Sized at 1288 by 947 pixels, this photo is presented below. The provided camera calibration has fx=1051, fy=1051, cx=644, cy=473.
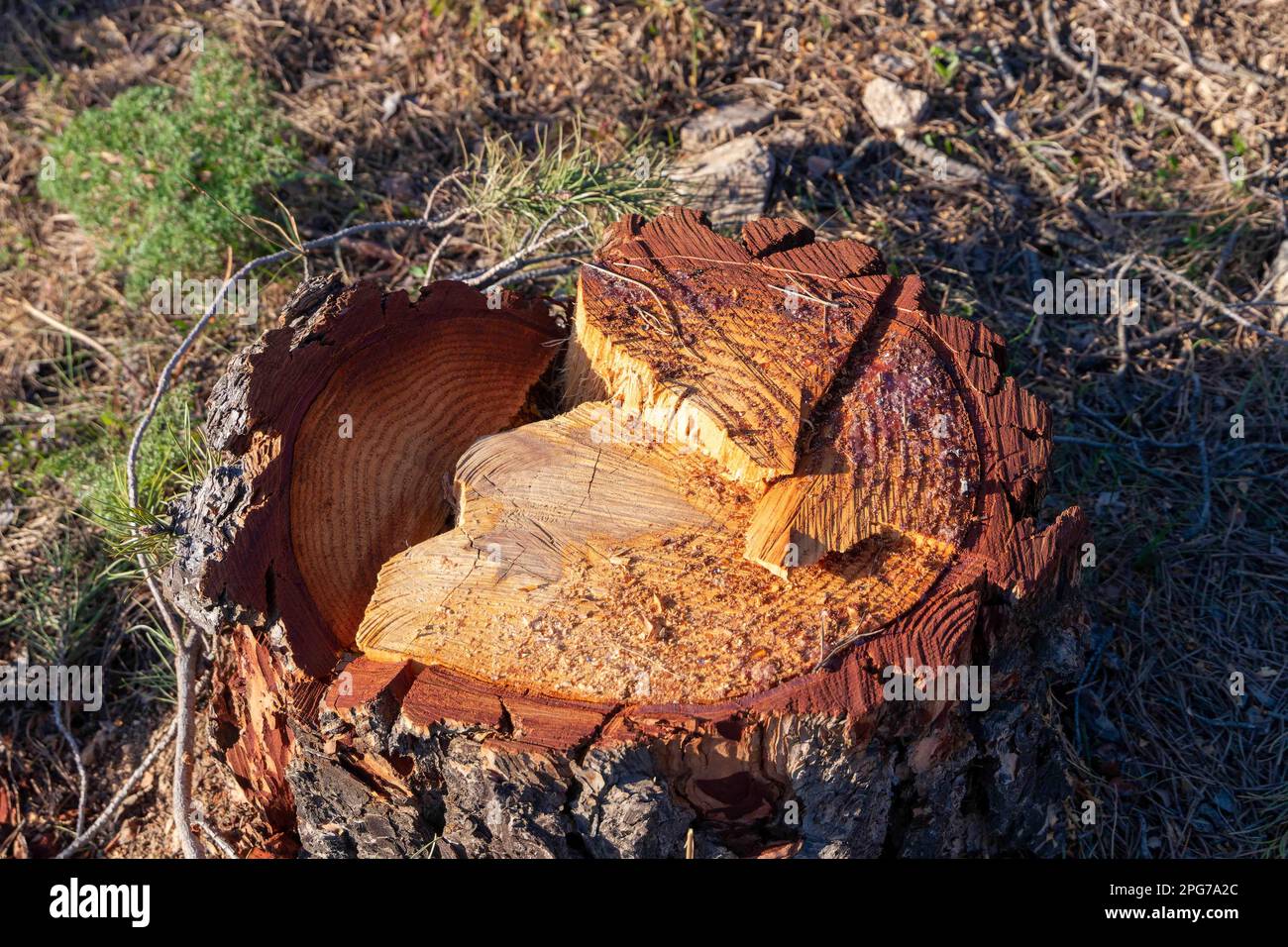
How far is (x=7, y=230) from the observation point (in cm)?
420

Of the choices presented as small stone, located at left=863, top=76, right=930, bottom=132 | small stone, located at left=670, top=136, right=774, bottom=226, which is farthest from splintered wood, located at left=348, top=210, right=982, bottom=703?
small stone, located at left=863, top=76, right=930, bottom=132

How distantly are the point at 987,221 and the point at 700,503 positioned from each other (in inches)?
85.3

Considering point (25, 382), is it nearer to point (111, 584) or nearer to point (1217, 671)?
point (111, 584)

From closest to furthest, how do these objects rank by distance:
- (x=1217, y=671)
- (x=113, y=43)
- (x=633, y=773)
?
1. (x=633, y=773)
2. (x=1217, y=671)
3. (x=113, y=43)

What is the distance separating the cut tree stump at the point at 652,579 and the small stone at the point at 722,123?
159 cm

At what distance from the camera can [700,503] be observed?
216cm

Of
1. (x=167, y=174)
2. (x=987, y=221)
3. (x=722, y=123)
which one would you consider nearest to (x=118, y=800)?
(x=167, y=174)

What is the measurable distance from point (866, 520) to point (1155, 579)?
1.47 metres

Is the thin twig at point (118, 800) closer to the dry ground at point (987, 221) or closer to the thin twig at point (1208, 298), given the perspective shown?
the dry ground at point (987, 221)

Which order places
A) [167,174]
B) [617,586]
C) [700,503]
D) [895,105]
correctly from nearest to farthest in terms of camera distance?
[617,586], [700,503], [167,174], [895,105]

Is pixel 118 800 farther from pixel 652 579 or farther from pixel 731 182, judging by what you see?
pixel 731 182

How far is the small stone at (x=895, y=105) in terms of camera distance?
3926 mm

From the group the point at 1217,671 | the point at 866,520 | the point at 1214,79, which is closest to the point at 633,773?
the point at 866,520
